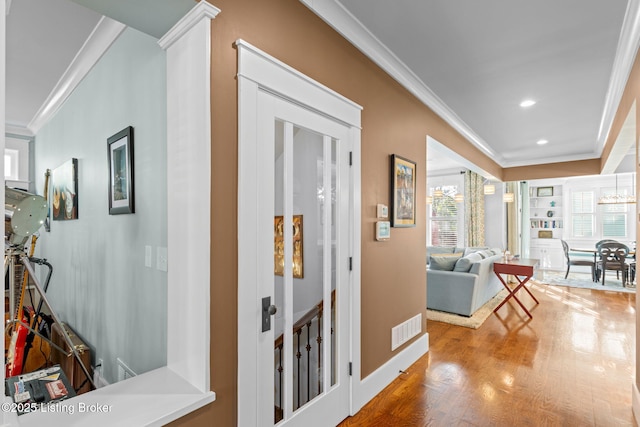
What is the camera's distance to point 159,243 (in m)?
1.75

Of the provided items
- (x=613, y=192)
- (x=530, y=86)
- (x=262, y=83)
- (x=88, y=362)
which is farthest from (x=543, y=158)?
(x=88, y=362)

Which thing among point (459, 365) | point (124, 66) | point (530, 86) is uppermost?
point (530, 86)

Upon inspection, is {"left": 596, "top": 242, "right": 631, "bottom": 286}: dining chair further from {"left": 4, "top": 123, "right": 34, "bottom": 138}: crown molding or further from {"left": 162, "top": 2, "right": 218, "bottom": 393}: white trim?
{"left": 4, "top": 123, "right": 34, "bottom": 138}: crown molding

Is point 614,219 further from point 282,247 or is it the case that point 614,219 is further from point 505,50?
point 282,247

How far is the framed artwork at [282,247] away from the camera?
70.2 inches

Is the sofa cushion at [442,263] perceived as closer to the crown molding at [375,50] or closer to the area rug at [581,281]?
the crown molding at [375,50]

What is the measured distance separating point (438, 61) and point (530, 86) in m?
1.21

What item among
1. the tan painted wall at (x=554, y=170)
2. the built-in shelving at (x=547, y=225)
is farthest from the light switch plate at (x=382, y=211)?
the built-in shelving at (x=547, y=225)

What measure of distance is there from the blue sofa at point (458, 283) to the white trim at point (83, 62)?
446 cm

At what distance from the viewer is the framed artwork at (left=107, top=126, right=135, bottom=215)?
1962 millimetres

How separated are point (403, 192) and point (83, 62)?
9.13 ft

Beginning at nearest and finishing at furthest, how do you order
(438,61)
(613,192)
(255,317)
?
1. (255,317)
2. (438,61)
3. (613,192)

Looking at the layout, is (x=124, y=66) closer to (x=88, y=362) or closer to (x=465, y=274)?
(x=88, y=362)

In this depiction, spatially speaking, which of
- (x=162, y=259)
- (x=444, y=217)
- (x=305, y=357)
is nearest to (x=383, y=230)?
(x=305, y=357)
